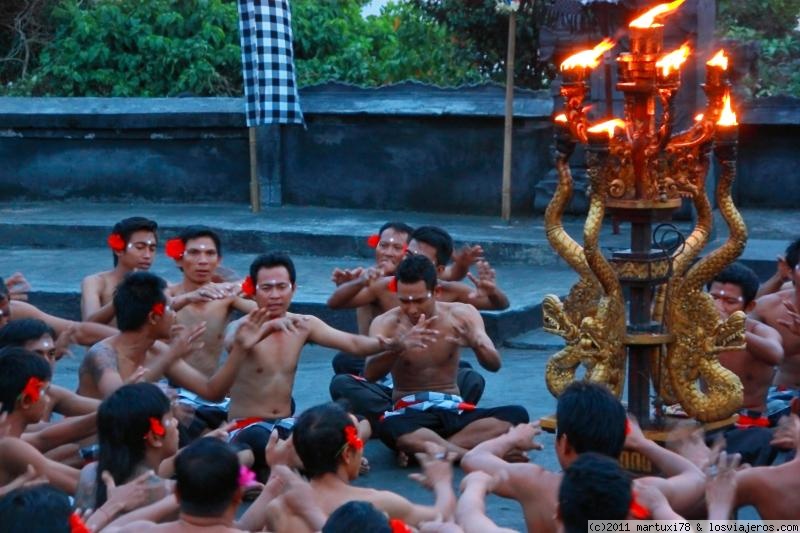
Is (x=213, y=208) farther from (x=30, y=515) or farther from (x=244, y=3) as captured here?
(x=30, y=515)

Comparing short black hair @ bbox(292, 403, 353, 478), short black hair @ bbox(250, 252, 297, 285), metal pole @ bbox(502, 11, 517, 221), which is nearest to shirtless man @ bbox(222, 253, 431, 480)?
short black hair @ bbox(250, 252, 297, 285)

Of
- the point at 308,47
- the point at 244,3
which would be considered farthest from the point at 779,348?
the point at 308,47

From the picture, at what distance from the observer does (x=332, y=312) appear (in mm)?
10766

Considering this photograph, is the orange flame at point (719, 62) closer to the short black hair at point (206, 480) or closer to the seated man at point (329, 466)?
the seated man at point (329, 466)

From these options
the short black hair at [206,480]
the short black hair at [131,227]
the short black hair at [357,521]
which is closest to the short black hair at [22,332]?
the short black hair at [131,227]

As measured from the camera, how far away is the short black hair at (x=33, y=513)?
4258mm

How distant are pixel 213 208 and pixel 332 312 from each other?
3.93 meters

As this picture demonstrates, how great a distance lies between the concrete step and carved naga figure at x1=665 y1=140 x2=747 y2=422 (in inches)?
134

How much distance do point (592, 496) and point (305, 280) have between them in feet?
25.2

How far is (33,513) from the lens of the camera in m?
4.29

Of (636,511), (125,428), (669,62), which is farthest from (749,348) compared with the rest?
(125,428)

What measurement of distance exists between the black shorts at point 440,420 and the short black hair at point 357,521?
124 inches

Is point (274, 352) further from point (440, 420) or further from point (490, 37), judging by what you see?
point (490, 37)

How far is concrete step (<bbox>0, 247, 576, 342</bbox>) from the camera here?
34.9 feet
